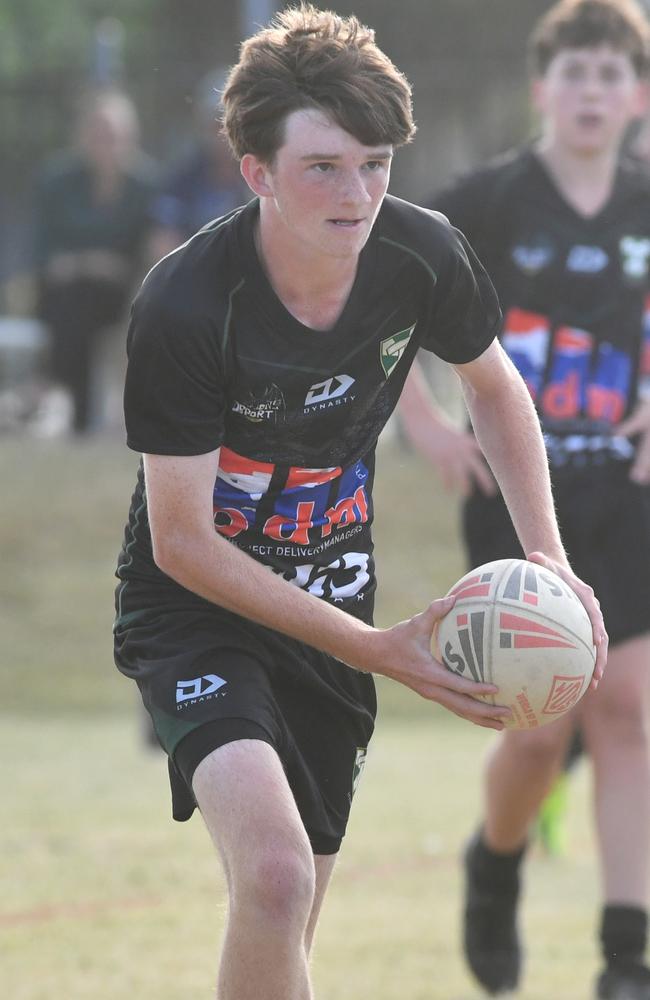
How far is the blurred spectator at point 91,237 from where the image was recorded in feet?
43.3

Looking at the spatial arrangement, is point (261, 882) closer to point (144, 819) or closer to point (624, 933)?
point (624, 933)

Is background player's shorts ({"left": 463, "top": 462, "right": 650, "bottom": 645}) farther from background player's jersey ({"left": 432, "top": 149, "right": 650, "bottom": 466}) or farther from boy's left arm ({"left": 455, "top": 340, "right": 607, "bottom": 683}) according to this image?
boy's left arm ({"left": 455, "top": 340, "right": 607, "bottom": 683})

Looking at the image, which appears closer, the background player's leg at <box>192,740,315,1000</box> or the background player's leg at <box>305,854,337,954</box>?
the background player's leg at <box>192,740,315,1000</box>

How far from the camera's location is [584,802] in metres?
9.47

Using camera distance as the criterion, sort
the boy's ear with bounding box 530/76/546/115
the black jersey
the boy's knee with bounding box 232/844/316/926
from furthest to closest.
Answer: the boy's ear with bounding box 530/76/546/115 < the black jersey < the boy's knee with bounding box 232/844/316/926

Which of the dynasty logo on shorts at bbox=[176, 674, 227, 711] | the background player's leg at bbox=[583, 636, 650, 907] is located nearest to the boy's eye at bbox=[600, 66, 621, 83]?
the background player's leg at bbox=[583, 636, 650, 907]

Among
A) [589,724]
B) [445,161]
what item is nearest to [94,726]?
[589,724]

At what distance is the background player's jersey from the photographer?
5.92 metres

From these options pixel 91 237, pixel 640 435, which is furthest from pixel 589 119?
pixel 91 237

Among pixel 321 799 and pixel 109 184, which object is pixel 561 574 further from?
pixel 109 184

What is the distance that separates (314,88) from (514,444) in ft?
Answer: 3.43

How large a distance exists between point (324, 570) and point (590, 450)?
1.85 meters

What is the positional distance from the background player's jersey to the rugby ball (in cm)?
198

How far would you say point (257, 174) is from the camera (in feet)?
13.0
